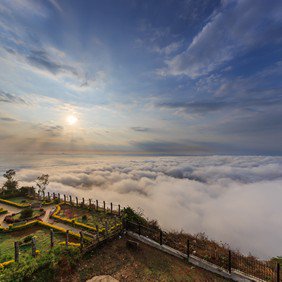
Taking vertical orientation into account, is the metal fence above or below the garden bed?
above

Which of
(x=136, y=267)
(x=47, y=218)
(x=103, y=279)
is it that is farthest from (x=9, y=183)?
(x=136, y=267)

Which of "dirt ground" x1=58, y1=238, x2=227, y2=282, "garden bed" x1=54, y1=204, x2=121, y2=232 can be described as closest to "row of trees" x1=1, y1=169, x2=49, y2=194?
"garden bed" x1=54, y1=204, x2=121, y2=232

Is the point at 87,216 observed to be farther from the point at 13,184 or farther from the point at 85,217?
the point at 13,184

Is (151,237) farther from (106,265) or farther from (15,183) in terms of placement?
(15,183)

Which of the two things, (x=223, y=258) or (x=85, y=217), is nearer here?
(x=223, y=258)

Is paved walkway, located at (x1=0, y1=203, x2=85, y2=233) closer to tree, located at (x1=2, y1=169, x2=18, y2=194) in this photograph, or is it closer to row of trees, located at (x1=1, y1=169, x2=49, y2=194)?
row of trees, located at (x1=1, y1=169, x2=49, y2=194)

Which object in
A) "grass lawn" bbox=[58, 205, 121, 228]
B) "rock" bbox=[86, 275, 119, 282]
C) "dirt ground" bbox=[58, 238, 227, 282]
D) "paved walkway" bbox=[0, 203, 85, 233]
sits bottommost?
"paved walkway" bbox=[0, 203, 85, 233]

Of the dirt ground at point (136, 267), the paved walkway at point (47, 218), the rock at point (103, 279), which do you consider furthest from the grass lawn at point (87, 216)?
the rock at point (103, 279)
